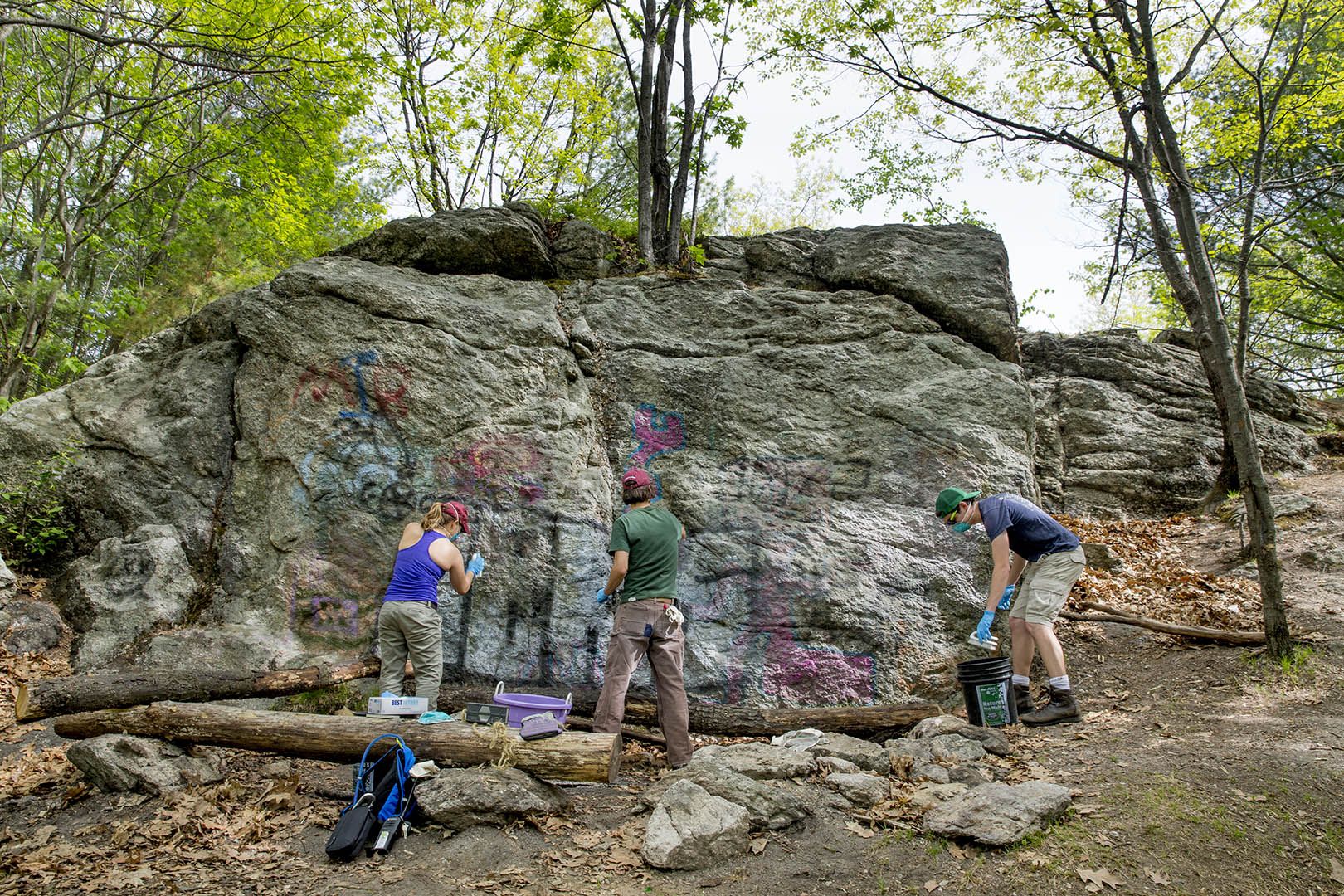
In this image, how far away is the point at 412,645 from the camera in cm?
529

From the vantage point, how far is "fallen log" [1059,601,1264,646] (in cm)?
648

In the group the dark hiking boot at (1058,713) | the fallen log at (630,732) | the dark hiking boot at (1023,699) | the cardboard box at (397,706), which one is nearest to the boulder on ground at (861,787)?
the fallen log at (630,732)

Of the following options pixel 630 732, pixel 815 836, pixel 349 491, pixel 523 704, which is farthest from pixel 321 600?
pixel 815 836

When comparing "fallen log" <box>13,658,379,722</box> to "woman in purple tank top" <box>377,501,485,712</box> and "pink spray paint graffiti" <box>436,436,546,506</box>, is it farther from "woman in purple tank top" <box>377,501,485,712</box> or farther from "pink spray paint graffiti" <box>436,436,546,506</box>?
"pink spray paint graffiti" <box>436,436,546,506</box>

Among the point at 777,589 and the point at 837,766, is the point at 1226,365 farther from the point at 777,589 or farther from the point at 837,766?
the point at 837,766

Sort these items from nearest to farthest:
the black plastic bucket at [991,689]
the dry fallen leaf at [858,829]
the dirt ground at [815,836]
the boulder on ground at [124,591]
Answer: the dirt ground at [815,836] → the dry fallen leaf at [858,829] → the black plastic bucket at [991,689] → the boulder on ground at [124,591]

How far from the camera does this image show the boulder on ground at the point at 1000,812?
3541 mm

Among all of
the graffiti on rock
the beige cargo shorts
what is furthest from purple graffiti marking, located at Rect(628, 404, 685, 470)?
the beige cargo shorts

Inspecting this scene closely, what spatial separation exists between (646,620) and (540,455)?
2728mm

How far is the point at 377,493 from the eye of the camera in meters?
7.07

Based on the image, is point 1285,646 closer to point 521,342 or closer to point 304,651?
point 521,342

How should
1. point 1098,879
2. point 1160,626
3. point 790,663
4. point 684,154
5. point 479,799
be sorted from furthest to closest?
1. point 684,154
2. point 1160,626
3. point 790,663
4. point 479,799
5. point 1098,879

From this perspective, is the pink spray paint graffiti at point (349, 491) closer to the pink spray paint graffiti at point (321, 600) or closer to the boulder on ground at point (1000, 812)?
the pink spray paint graffiti at point (321, 600)

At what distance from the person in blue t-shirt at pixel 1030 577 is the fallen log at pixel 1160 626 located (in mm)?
2136
